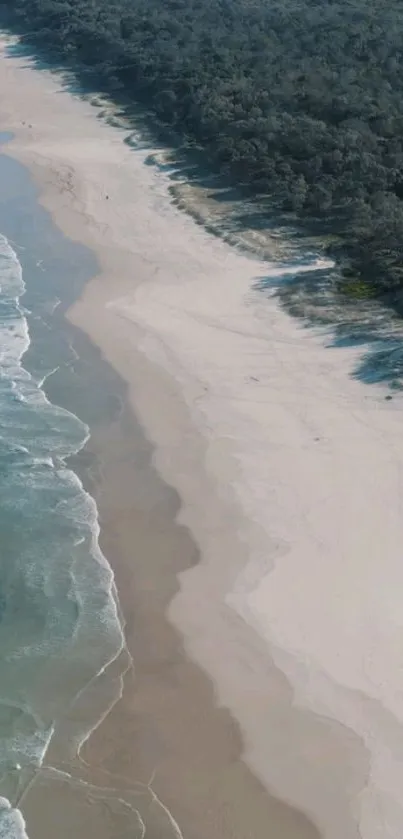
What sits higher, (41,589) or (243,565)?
(243,565)

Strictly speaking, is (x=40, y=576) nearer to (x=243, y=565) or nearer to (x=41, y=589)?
(x=41, y=589)

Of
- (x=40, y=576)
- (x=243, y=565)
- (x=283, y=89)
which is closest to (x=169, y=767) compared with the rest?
(x=243, y=565)

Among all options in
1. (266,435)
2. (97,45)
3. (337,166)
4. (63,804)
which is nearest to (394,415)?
(266,435)

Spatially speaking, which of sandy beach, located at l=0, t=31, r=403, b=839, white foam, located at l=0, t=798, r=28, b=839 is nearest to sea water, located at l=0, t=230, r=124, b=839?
white foam, located at l=0, t=798, r=28, b=839

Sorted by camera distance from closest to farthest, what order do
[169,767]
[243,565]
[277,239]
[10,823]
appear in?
[10,823] < [169,767] < [243,565] < [277,239]

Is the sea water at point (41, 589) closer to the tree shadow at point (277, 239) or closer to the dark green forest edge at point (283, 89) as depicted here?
the tree shadow at point (277, 239)

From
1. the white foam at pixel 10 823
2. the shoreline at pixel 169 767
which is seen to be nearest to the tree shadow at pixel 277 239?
the shoreline at pixel 169 767

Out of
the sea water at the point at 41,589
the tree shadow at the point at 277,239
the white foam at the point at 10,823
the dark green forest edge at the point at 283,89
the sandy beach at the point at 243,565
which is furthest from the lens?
the dark green forest edge at the point at 283,89
